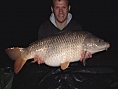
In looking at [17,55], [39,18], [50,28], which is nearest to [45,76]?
[17,55]

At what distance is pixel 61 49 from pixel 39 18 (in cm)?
442

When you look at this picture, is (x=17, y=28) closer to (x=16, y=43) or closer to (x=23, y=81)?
(x=16, y=43)

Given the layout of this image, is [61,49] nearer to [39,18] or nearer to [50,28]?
[50,28]

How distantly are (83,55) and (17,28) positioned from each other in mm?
4089

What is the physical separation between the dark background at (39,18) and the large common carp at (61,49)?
295cm

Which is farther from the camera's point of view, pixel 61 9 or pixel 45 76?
pixel 61 9

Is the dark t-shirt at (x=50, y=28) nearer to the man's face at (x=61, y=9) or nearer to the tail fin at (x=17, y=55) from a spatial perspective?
the man's face at (x=61, y=9)

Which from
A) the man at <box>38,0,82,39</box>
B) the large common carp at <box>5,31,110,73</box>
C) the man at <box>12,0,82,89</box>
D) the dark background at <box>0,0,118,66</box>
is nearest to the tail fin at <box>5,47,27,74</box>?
the large common carp at <box>5,31,110,73</box>

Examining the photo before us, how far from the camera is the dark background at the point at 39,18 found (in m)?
5.28

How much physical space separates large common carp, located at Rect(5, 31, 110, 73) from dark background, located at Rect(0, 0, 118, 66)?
2950mm

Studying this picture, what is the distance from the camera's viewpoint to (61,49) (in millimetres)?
1781

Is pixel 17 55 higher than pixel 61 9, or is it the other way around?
pixel 61 9

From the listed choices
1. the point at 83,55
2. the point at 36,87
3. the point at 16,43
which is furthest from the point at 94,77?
the point at 16,43

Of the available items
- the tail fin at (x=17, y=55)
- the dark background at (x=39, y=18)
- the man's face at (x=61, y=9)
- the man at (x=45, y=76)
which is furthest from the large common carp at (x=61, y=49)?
the dark background at (x=39, y=18)
